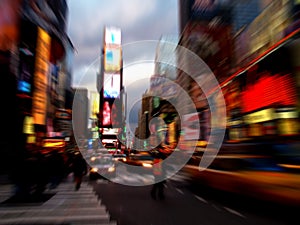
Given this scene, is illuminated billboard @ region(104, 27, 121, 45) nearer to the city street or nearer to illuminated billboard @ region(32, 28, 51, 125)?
illuminated billboard @ region(32, 28, 51, 125)

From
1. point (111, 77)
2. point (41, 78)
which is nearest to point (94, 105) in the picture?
point (111, 77)

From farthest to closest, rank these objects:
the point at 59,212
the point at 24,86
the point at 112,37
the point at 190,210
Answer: the point at 112,37, the point at 24,86, the point at 190,210, the point at 59,212

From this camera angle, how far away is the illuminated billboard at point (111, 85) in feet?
285

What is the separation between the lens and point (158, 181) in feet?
29.6

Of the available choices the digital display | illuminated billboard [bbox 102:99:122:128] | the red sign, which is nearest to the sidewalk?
the red sign

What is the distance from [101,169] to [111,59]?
78155 millimetres

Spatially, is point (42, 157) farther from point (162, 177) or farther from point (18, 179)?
point (162, 177)

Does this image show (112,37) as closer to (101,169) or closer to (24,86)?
(24,86)

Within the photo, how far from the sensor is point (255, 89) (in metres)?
8.90

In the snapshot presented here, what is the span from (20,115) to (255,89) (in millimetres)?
27692

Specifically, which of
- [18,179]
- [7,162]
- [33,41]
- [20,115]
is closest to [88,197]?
[18,179]

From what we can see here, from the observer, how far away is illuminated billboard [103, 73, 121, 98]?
285 feet

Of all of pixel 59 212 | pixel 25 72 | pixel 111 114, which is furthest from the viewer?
pixel 111 114

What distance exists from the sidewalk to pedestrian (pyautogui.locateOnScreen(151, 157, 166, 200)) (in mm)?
1875
